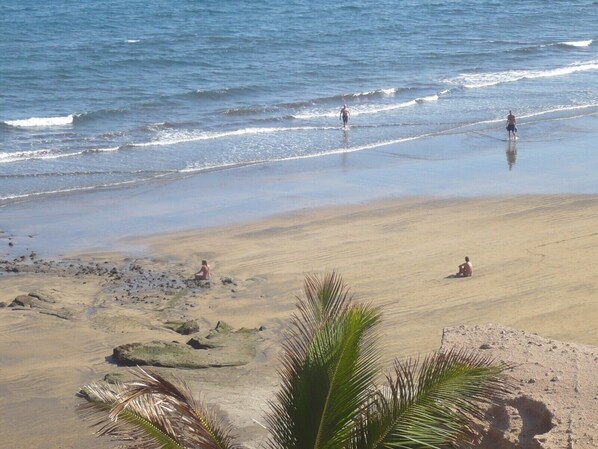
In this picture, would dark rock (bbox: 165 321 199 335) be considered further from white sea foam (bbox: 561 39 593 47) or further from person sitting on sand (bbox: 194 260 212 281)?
white sea foam (bbox: 561 39 593 47)

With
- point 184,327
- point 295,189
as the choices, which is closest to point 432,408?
point 184,327

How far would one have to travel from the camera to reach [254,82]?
41812mm

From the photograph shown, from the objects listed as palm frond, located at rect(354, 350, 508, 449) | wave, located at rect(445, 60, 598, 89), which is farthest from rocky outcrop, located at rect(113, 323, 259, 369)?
wave, located at rect(445, 60, 598, 89)

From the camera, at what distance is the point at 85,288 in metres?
18.2

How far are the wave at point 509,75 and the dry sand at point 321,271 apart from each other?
19102 mm

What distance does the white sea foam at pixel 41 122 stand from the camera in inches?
1362

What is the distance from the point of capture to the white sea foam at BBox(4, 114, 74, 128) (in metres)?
34.6

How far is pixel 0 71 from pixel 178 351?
1228 inches

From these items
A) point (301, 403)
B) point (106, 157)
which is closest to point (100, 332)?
point (301, 403)

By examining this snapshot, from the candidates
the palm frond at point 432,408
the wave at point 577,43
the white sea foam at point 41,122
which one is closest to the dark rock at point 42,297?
the palm frond at point 432,408

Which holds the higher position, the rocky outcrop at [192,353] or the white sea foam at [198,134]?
the rocky outcrop at [192,353]

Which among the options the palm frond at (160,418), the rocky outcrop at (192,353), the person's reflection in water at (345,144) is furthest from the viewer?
the person's reflection in water at (345,144)

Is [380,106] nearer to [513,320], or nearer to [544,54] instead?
[544,54]

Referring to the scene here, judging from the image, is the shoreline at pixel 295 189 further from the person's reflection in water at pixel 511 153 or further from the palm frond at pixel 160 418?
the palm frond at pixel 160 418
